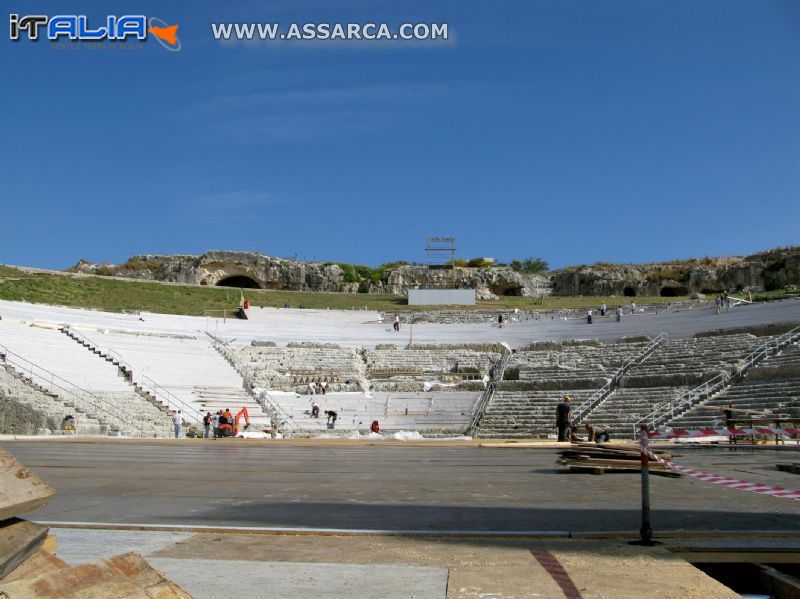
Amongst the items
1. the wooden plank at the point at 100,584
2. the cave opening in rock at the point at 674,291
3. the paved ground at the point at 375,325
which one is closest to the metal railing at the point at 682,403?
the paved ground at the point at 375,325

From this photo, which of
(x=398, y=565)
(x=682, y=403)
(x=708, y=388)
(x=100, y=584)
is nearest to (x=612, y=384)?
(x=708, y=388)

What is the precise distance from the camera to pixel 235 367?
123 ft

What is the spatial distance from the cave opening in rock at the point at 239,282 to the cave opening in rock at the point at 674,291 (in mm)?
42523

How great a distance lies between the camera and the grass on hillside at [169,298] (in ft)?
165

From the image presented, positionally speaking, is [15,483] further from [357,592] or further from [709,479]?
[709,479]

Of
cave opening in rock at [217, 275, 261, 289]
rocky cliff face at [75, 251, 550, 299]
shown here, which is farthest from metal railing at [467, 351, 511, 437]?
cave opening in rock at [217, 275, 261, 289]

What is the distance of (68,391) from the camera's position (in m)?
27.8

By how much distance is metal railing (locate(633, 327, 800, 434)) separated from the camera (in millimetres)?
25312

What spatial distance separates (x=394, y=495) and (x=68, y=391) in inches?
892

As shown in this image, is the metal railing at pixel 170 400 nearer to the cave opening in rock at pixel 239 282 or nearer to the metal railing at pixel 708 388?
the metal railing at pixel 708 388

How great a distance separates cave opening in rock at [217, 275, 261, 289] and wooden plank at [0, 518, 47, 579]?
247ft

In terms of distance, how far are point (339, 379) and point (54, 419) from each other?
14.8 m

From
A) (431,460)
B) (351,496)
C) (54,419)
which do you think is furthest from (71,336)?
(351,496)

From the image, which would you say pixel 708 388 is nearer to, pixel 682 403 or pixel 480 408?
pixel 682 403
